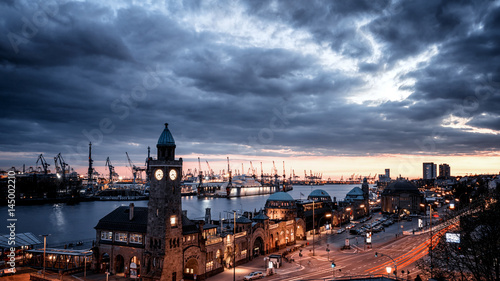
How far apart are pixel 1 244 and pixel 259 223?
5626 centimetres

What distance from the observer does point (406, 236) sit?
389 ft

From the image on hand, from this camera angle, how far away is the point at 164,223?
208 feet

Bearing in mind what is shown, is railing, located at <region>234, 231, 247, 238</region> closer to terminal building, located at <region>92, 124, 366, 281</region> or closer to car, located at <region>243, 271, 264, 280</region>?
terminal building, located at <region>92, 124, 366, 281</region>

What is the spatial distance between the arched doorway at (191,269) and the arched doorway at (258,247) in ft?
75.1

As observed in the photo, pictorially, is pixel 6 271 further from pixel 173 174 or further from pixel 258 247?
pixel 258 247

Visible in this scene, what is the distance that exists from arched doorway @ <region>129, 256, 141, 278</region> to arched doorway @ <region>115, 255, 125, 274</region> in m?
4.39

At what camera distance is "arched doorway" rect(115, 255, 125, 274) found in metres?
70.7

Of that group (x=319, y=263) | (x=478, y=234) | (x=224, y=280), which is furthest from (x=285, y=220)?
(x=478, y=234)

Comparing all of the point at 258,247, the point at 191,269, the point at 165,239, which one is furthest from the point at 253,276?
the point at 258,247

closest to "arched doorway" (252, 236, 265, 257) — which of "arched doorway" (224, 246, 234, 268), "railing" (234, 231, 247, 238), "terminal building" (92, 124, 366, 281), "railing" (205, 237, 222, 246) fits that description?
"terminal building" (92, 124, 366, 281)

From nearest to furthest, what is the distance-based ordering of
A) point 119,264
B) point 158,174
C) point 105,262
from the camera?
point 158,174, point 105,262, point 119,264

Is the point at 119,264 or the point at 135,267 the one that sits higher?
the point at 135,267

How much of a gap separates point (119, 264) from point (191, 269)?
15129 millimetres

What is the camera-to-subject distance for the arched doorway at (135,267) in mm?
64188
